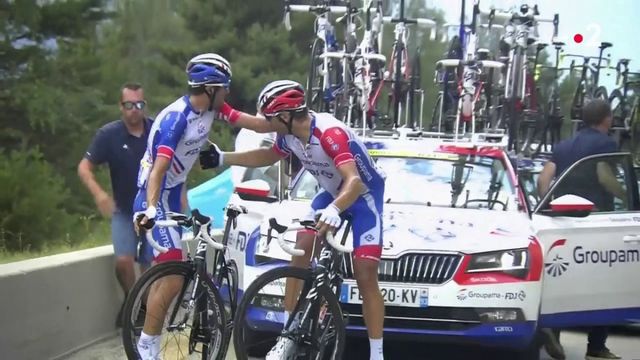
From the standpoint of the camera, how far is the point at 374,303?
254 inches

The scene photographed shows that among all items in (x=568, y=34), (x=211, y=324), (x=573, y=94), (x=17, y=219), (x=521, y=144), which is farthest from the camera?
(x=17, y=219)

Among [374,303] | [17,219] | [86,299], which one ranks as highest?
[374,303]

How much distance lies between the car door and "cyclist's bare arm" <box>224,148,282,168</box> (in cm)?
211

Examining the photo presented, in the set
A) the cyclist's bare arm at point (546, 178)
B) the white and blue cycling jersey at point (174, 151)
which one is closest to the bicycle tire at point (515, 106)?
the cyclist's bare arm at point (546, 178)

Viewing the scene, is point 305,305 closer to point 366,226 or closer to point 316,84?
point 366,226

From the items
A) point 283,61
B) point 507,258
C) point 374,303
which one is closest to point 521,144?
point 507,258

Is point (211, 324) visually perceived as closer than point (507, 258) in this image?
Yes

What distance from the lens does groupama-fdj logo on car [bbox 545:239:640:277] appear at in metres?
7.71

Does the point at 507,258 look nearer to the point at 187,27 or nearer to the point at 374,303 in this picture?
the point at 374,303

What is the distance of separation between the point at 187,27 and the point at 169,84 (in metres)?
1.92

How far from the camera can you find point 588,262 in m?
7.87

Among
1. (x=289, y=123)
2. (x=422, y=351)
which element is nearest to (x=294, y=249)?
(x=289, y=123)

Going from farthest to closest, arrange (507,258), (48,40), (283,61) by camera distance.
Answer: (283,61), (48,40), (507,258)

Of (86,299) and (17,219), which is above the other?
(86,299)
